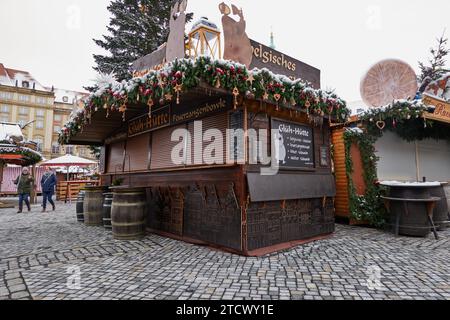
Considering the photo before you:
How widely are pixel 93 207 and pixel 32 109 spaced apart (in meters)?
53.3

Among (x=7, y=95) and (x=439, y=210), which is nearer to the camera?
(x=439, y=210)

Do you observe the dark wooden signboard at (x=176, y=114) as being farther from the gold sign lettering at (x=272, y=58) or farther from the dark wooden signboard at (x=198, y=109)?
the gold sign lettering at (x=272, y=58)

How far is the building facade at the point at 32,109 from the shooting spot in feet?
156

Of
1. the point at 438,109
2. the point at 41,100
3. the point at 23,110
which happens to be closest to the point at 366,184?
the point at 438,109

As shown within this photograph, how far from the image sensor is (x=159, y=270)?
375cm

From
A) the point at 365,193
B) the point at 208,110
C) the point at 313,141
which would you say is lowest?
the point at 365,193

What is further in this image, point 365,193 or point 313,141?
point 365,193

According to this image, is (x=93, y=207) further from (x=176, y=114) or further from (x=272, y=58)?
(x=272, y=58)

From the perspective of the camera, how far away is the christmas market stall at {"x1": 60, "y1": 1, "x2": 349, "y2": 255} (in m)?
4.47

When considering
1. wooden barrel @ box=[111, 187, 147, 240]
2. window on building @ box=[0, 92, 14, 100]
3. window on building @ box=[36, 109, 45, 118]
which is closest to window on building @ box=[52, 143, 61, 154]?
window on building @ box=[36, 109, 45, 118]

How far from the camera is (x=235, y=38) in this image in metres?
4.70
